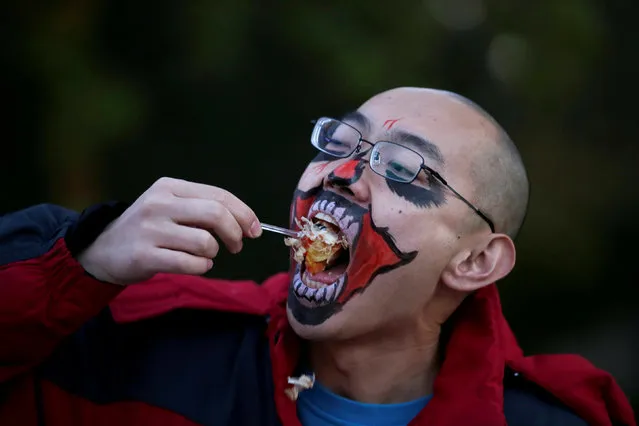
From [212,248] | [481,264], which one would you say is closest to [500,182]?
[481,264]

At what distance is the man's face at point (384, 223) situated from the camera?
196cm

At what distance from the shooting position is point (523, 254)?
15.6 ft

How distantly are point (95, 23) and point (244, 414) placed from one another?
2.59 metres

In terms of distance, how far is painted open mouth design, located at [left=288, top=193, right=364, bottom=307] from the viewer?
1973mm

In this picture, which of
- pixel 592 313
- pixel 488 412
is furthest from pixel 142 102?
pixel 592 313

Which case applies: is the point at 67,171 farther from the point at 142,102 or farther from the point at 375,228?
the point at 375,228

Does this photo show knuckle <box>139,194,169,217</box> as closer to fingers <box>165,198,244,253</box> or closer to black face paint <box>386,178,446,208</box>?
fingers <box>165,198,244,253</box>

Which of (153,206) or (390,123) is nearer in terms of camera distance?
(153,206)

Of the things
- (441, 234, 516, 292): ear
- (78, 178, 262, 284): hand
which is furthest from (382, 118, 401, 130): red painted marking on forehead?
(78, 178, 262, 284): hand

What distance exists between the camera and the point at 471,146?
2098 mm

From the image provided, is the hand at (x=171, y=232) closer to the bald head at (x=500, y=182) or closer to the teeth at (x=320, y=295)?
the teeth at (x=320, y=295)

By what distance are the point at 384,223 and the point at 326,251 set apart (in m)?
0.18

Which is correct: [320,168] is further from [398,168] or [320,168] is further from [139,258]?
[139,258]

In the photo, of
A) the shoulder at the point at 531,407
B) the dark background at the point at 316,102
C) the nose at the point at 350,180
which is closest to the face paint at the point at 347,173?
the nose at the point at 350,180
